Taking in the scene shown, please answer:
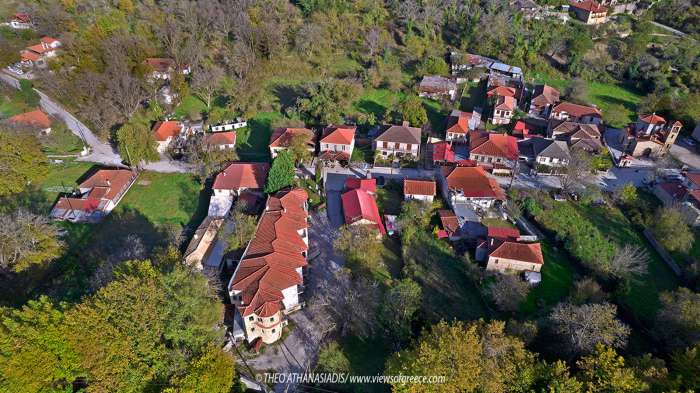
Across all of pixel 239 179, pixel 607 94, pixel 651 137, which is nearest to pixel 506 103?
pixel 651 137

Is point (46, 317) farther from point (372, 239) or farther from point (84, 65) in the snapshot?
→ point (84, 65)

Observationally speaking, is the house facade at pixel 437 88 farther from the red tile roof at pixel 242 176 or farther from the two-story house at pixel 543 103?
the red tile roof at pixel 242 176

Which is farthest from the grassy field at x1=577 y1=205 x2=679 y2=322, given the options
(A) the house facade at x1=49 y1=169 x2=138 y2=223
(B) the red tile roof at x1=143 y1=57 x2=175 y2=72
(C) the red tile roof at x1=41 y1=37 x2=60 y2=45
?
(C) the red tile roof at x1=41 y1=37 x2=60 y2=45

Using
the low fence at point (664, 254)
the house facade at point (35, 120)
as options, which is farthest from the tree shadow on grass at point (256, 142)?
the low fence at point (664, 254)

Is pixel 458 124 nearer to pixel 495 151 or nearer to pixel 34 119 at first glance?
pixel 495 151

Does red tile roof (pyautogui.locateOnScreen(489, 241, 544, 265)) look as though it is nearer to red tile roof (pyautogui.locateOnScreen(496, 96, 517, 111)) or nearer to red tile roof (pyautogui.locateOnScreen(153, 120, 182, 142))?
red tile roof (pyautogui.locateOnScreen(496, 96, 517, 111))

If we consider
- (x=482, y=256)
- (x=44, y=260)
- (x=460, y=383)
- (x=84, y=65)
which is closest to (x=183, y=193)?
(x=44, y=260)
